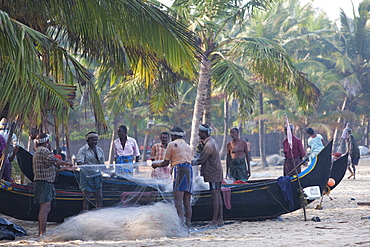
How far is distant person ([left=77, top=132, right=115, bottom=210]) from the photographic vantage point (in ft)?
25.3

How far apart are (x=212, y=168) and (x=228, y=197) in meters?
0.64

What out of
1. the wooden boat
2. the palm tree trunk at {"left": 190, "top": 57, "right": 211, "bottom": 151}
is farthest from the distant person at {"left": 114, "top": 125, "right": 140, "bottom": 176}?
the palm tree trunk at {"left": 190, "top": 57, "right": 211, "bottom": 151}

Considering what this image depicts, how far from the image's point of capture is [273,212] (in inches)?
328

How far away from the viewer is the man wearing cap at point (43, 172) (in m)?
6.96

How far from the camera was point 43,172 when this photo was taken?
698 cm

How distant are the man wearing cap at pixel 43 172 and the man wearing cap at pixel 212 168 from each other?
2044 mm

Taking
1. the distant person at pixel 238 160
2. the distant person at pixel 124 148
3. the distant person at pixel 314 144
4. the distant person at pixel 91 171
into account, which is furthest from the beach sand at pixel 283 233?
the distant person at pixel 124 148

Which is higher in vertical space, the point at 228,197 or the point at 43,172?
the point at 43,172

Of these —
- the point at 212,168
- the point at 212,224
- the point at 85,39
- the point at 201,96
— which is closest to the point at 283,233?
the point at 212,224

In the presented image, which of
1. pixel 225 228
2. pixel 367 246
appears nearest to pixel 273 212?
pixel 225 228

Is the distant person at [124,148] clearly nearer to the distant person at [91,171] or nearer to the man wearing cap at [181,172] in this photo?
the distant person at [91,171]

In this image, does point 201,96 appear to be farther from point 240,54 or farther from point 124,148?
point 124,148

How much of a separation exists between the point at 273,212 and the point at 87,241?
325cm

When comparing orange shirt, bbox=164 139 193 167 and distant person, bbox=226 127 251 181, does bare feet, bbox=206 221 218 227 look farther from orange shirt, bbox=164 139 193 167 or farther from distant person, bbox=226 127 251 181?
A: distant person, bbox=226 127 251 181
